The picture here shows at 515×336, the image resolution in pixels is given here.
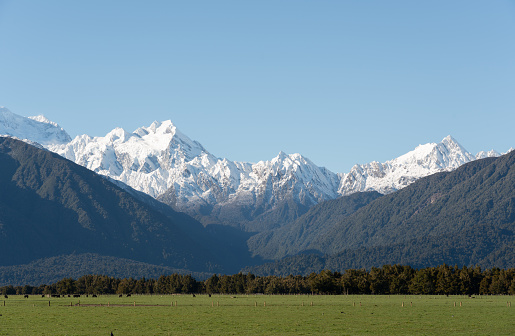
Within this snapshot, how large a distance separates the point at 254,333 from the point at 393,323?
2490 cm

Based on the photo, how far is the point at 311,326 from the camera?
99188 millimetres

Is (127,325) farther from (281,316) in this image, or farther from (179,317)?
(281,316)

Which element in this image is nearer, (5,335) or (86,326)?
(5,335)

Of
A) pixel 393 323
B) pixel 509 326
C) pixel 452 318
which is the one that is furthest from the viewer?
pixel 452 318

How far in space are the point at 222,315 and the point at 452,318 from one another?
39.2 meters

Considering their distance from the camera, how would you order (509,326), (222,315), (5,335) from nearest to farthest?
(5,335) < (509,326) < (222,315)

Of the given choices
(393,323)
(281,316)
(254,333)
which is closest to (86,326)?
(254,333)

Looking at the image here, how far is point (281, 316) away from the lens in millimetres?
120938

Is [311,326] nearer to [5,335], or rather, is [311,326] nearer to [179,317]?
[179,317]

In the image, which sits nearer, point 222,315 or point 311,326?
point 311,326

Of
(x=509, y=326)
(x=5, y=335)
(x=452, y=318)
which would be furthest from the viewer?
(x=452, y=318)

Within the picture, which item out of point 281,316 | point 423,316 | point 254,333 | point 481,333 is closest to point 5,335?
point 254,333

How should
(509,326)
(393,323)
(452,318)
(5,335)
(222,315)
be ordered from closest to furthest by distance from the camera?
(5,335) → (509,326) → (393,323) → (452,318) → (222,315)

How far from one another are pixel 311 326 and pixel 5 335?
1597 inches
